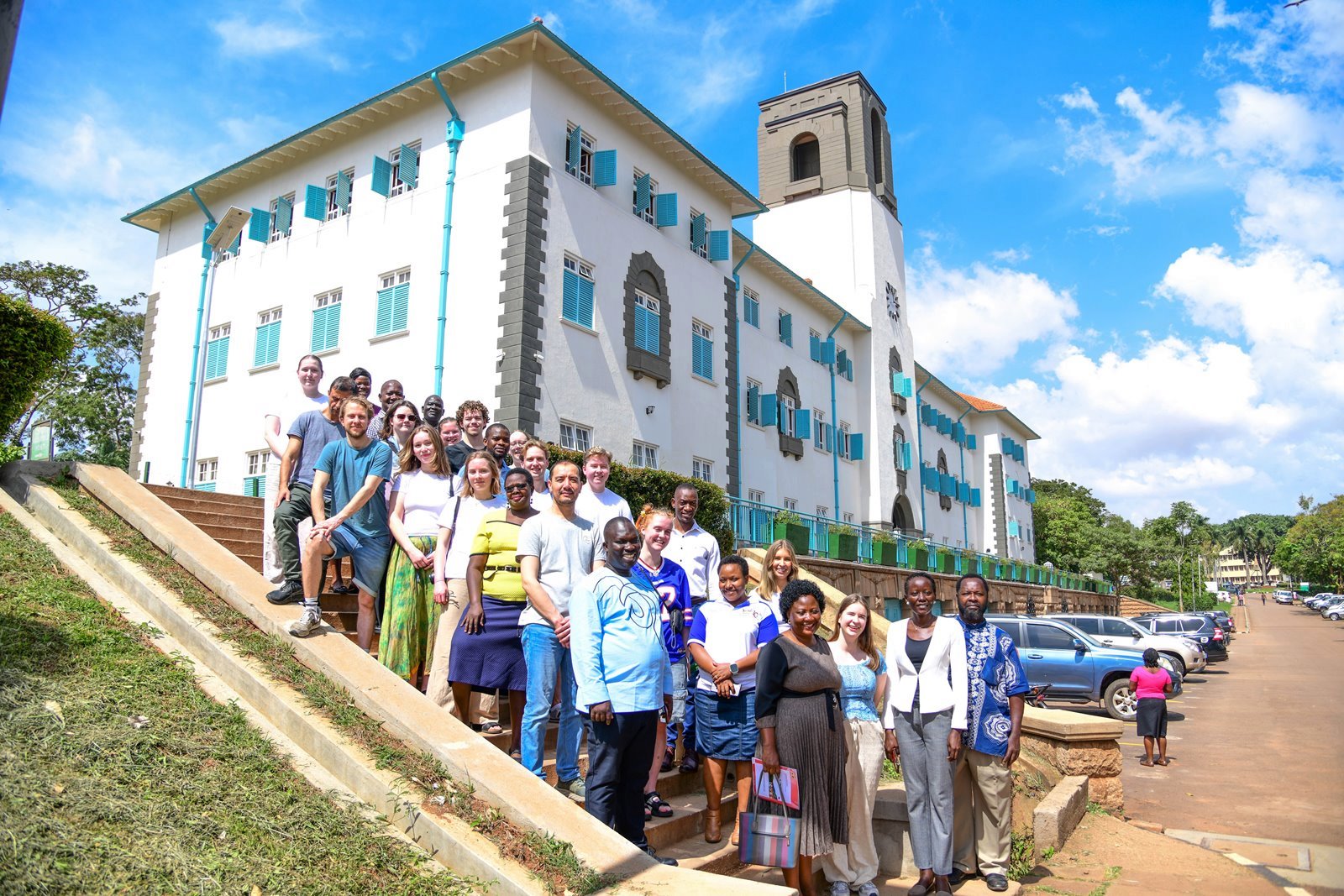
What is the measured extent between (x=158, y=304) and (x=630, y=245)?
12.8 metres

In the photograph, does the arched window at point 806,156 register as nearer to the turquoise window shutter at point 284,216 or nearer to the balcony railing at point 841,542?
the balcony railing at point 841,542

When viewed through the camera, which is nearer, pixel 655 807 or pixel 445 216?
pixel 655 807

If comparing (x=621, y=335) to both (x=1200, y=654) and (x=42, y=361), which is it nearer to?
(x=42, y=361)

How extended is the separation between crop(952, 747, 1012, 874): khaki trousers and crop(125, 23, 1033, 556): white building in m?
11.4

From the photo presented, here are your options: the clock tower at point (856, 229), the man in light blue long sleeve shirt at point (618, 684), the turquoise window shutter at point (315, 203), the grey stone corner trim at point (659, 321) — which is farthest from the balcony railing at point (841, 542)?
the turquoise window shutter at point (315, 203)

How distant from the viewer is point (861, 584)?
2183 centimetres

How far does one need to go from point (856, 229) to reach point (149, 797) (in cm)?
3189

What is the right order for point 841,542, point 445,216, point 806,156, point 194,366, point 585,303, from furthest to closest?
point 806,156
point 841,542
point 194,366
point 585,303
point 445,216

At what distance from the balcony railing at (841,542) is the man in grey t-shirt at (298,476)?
7485 mm

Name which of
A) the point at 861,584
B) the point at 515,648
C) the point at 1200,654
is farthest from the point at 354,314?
the point at 1200,654

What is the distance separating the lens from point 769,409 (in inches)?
1021

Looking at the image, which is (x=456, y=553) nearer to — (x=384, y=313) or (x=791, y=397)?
(x=384, y=313)

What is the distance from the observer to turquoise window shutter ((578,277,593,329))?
18.1m

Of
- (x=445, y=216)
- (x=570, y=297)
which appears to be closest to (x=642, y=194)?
(x=570, y=297)
